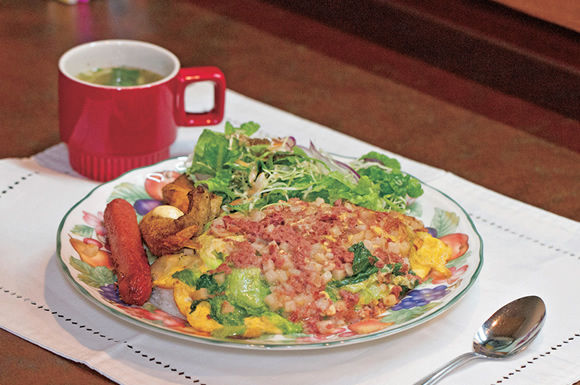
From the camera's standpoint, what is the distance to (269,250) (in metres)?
1.34

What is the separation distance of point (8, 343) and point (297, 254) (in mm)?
551

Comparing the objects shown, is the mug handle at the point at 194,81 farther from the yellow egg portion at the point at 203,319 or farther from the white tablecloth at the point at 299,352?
the yellow egg portion at the point at 203,319

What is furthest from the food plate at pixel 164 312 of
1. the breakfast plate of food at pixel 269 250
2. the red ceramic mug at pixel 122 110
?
the red ceramic mug at pixel 122 110

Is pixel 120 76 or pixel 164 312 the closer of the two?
pixel 164 312

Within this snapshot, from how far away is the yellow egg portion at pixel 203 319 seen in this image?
4.05 feet

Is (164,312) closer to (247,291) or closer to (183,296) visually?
(183,296)

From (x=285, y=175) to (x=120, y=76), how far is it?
0.55 metres

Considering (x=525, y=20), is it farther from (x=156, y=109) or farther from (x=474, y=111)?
(x=156, y=109)

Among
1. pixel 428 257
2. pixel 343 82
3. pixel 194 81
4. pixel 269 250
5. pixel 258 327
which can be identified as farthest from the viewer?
pixel 343 82

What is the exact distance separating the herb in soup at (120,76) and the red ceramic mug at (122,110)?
0.05 ft

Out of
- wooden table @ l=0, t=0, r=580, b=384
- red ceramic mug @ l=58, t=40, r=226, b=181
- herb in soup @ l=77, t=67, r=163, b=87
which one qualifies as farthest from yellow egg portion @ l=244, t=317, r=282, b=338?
wooden table @ l=0, t=0, r=580, b=384

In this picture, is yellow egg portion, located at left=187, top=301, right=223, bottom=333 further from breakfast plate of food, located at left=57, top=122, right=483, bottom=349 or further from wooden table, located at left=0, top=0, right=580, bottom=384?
wooden table, located at left=0, top=0, right=580, bottom=384

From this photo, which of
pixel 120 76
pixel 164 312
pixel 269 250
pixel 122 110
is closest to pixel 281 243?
pixel 269 250

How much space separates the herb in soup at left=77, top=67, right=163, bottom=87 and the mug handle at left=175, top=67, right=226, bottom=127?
0.07 metres
